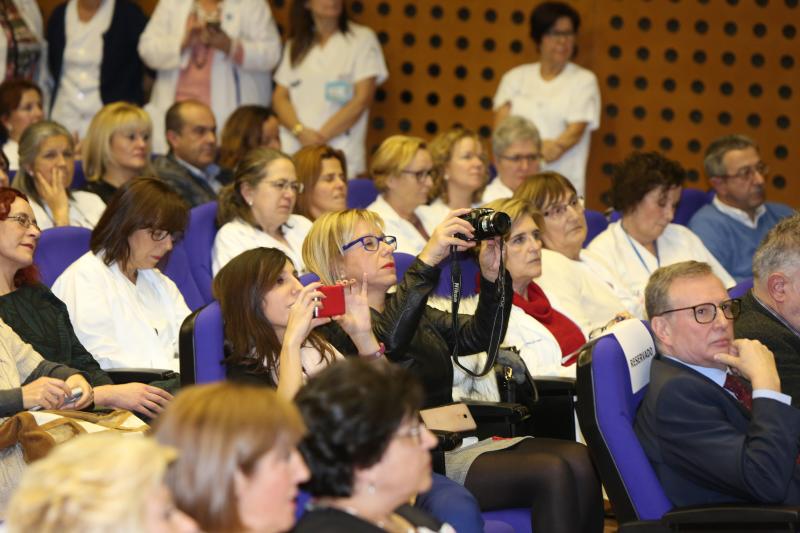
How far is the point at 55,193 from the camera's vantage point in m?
4.67

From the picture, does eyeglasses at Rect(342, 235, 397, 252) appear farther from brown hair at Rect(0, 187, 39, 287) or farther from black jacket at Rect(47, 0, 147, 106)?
black jacket at Rect(47, 0, 147, 106)

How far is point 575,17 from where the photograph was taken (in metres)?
6.38

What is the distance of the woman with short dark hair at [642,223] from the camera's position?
5090 millimetres

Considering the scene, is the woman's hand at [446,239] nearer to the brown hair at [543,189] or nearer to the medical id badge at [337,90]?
the brown hair at [543,189]

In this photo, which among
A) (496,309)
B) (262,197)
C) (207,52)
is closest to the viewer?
(496,309)

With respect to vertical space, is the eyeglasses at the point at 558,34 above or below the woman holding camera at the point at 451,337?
above

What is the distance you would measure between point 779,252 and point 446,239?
89 cm

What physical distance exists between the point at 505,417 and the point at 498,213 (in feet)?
1.87

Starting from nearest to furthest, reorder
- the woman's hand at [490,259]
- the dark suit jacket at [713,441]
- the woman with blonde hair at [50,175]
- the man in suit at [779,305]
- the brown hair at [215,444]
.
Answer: the brown hair at [215,444] < the dark suit jacket at [713,441] < the man in suit at [779,305] < the woman's hand at [490,259] < the woman with blonde hair at [50,175]

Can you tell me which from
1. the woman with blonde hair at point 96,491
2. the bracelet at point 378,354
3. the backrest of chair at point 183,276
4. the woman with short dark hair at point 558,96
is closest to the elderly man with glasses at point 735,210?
the woman with short dark hair at point 558,96

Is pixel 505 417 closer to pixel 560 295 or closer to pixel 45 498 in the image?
pixel 560 295

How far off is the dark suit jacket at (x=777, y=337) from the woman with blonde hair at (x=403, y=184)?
1.95 metres

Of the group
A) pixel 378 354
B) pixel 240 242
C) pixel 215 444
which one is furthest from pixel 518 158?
pixel 215 444

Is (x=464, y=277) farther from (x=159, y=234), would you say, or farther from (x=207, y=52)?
(x=207, y=52)
